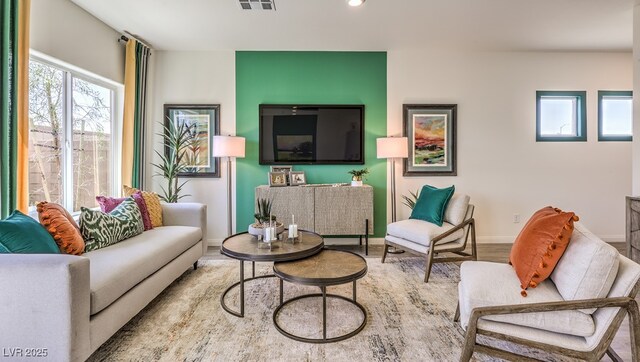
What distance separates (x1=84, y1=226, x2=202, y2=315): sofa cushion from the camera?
1790 millimetres

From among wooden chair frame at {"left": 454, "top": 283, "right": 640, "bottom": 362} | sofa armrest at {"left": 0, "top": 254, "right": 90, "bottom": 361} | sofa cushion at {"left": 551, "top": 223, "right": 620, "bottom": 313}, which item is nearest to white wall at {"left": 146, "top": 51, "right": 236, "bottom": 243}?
sofa armrest at {"left": 0, "top": 254, "right": 90, "bottom": 361}

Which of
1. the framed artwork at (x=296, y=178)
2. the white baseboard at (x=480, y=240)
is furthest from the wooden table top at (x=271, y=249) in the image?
the white baseboard at (x=480, y=240)

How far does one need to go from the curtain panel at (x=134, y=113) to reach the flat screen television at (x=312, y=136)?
152 cm

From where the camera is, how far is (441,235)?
2.95m

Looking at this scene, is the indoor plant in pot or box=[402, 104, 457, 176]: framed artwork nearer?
the indoor plant in pot

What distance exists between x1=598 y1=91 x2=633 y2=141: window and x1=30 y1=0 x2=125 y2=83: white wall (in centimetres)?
636

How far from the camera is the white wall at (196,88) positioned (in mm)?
4242

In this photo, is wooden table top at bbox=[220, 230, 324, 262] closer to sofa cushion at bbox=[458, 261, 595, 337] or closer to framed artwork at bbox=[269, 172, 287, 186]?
sofa cushion at bbox=[458, 261, 595, 337]

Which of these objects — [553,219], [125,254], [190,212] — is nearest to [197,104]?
[190,212]

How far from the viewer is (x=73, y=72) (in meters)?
3.20

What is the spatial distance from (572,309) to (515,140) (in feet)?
11.6

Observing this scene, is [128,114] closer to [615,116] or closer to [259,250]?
[259,250]

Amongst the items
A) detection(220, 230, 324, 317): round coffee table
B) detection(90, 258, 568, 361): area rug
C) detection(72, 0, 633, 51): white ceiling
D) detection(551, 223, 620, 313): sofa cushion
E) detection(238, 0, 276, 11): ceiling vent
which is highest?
detection(72, 0, 633, 51): white ceiling

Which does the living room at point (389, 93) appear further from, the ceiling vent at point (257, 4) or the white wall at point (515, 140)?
the ceiling vent at point (257, 4)
